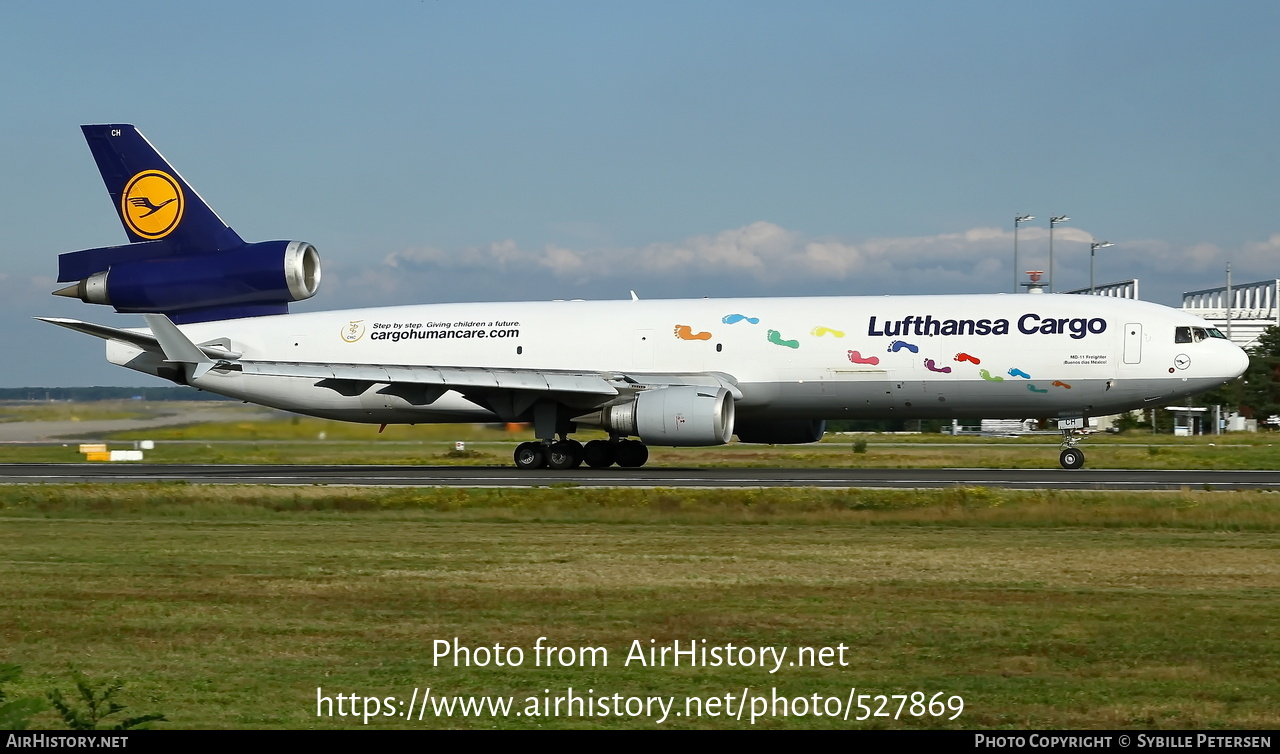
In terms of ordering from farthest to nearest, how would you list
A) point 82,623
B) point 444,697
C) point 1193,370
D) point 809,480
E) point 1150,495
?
point 1193,370, point 809,480, point 1150,495, point 82,623, point 444,697

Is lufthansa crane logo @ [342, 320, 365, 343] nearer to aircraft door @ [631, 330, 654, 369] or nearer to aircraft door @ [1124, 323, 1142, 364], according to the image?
aircraft door @ [631, 330, 654, 369]

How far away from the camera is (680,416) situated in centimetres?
2850

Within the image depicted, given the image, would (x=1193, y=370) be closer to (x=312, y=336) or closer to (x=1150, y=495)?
(x=1150, y=495)

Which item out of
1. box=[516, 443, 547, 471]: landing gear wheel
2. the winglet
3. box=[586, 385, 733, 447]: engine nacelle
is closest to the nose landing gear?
box=[586, 385, 733, 447]: engine nacelle

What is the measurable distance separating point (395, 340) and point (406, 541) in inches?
763

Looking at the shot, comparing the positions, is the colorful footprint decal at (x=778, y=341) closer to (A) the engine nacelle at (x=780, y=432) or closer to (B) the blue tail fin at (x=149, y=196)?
(A) the engine nacelle at (x=780, y=432)

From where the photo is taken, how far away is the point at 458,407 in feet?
108

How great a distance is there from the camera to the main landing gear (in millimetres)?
31750

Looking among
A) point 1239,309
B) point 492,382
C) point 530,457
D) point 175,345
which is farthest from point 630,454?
point 1239,309

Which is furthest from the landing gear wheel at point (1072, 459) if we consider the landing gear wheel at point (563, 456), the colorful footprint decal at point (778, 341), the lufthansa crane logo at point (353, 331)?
the lufthansa crane logo at point (353, 331)

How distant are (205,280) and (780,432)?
15.9m

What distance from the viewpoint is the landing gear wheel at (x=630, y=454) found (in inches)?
1300

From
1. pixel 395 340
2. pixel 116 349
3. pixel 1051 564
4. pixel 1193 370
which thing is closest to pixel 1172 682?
pixel 1051 564

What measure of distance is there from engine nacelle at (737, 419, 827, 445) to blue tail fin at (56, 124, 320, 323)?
41.1ft
